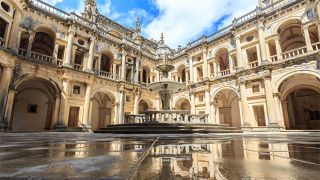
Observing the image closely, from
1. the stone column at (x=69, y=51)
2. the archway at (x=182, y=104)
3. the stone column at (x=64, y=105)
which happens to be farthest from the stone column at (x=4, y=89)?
the archway at (x=182, y=104)

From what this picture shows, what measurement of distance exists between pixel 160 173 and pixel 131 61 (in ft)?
70.9

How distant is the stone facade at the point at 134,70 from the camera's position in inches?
526

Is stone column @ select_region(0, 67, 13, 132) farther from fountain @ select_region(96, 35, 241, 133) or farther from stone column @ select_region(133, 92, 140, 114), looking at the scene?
stone column @ select_region(133, 92, 140, 114)

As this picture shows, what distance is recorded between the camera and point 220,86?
18.6 metres

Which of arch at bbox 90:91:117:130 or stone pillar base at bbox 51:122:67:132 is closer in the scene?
stone pillar base at bbox 51:122:67:132

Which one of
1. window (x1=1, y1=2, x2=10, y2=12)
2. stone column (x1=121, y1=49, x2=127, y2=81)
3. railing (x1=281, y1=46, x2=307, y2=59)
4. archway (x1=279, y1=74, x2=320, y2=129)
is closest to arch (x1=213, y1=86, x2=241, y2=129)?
archway (x1=279, y1=74, x2=320, y2=129)

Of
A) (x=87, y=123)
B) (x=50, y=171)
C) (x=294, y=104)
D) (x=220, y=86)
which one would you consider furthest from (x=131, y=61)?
(x=50, y=171)

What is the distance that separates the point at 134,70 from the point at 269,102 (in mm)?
14491

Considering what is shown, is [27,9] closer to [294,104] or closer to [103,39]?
[103,39]

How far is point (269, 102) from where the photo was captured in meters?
14.5

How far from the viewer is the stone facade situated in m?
13.4

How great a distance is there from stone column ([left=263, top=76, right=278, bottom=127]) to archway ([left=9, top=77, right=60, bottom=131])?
58.0 feet

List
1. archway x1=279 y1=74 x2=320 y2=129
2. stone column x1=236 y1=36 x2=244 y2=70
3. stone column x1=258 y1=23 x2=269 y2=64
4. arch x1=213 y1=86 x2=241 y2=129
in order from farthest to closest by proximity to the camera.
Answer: arch x1=213 y1=86 x2=241 y2=129
stone column x1=236 y1=36 x2=244 y2=70
archway x1=279 y1=74 x2=320 y2=129
stone column x1=258 y1=23 x2=269 y2=64

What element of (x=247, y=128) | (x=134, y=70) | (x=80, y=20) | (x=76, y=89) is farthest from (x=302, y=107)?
(x=80, y=20)
